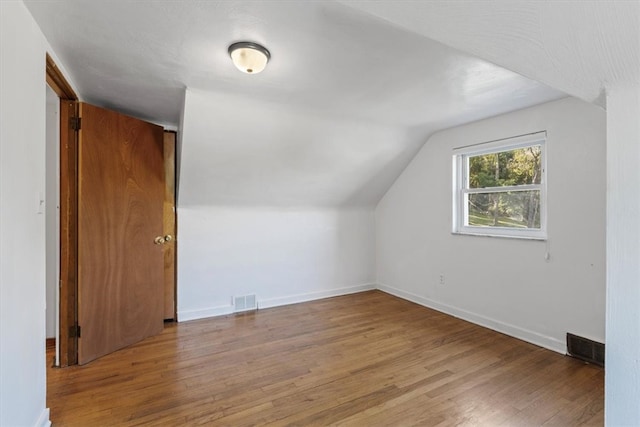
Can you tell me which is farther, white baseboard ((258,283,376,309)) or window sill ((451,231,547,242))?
white baseboard ((258,283,376,309))

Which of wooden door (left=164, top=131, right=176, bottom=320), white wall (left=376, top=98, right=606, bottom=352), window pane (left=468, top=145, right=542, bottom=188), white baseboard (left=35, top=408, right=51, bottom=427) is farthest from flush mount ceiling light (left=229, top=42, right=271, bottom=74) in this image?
window pane (left=468, top=145, right=542, bottom=188)

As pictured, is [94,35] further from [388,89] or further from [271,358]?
[271,358]

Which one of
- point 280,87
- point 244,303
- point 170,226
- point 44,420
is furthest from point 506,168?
point 44,420

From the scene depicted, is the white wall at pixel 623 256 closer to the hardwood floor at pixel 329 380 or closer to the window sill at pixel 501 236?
the hardwood floor at pixel 329 380

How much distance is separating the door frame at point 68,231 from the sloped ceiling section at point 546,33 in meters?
2.42

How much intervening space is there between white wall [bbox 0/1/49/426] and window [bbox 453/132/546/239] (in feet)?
11.5

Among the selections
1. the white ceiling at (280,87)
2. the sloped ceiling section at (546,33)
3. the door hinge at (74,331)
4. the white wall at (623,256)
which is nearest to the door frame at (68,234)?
the door hinge at (74,331)

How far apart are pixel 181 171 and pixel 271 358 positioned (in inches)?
75.4

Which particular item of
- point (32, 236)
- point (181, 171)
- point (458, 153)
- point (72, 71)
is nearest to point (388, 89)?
point (458, 153)

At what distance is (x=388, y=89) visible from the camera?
7.84 ft

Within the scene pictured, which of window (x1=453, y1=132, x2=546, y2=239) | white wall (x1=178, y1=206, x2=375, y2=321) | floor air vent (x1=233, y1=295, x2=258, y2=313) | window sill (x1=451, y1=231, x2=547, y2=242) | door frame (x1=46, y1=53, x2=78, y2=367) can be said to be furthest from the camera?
floor air vent (x1=233, y1=295, x2=258, y2=313)

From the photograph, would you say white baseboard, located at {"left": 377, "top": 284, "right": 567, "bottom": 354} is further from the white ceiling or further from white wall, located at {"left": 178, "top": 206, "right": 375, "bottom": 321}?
the white ceiling

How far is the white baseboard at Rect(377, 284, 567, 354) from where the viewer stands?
104 inches

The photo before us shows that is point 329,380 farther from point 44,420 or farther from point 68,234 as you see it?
point 68,234
